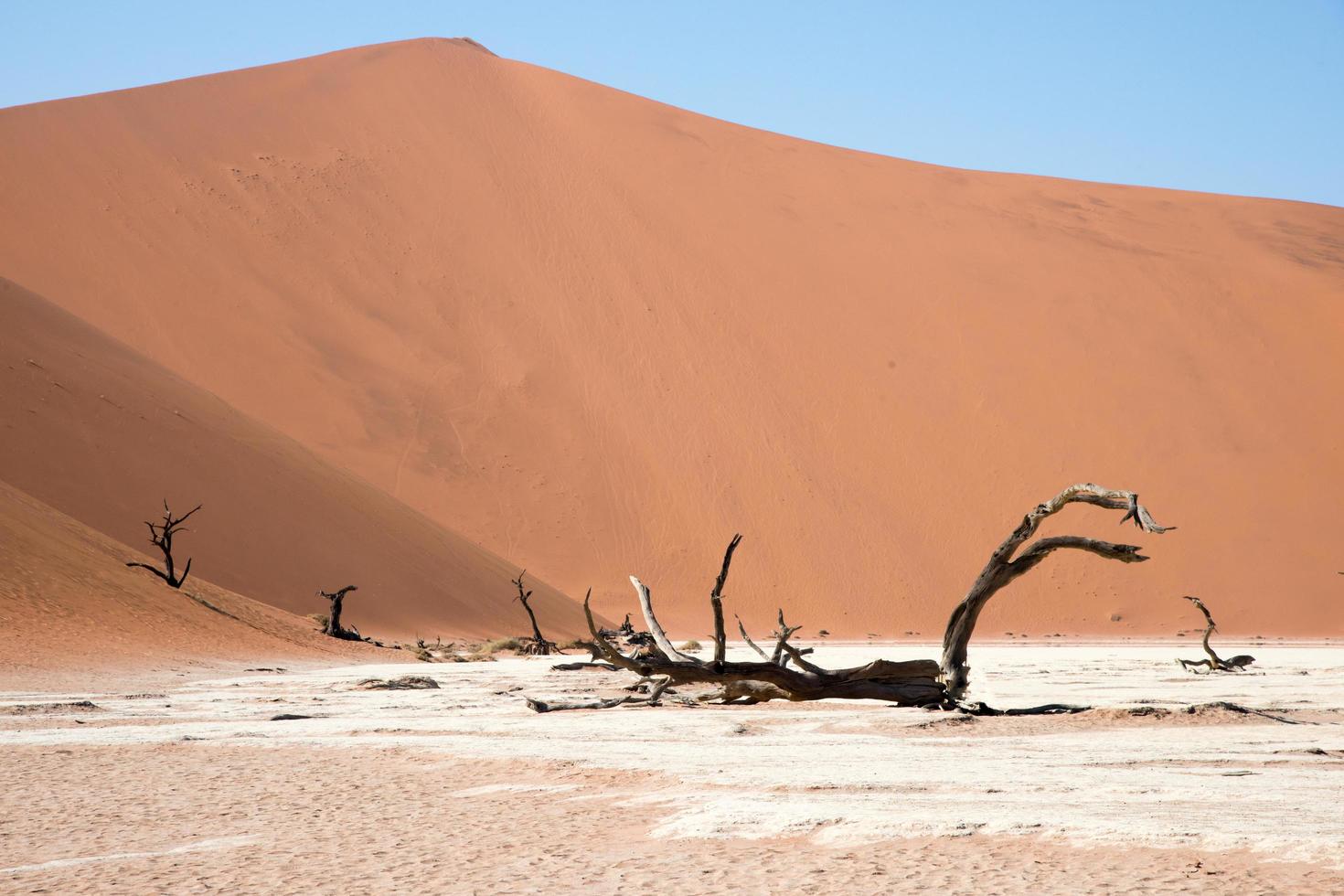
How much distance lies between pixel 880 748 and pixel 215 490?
937 inches

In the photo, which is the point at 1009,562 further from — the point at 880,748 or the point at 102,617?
the point at 102,617

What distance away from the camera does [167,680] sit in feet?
52.0

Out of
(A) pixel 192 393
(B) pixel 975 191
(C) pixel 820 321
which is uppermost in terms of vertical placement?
(B) pixel 975 191

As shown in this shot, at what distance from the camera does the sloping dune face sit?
134 ft

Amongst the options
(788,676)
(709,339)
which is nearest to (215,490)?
(788,676)

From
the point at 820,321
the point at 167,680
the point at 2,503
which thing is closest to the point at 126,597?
the point at 2,503

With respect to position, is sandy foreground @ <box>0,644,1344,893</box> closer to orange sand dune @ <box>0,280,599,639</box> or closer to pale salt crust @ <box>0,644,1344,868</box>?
pale salt crust @ <box>0,644,1344,868</box>

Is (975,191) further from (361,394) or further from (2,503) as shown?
(2,503)

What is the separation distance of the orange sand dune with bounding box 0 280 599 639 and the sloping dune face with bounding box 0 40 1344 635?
5.26 meters

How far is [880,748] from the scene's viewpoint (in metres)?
8.98

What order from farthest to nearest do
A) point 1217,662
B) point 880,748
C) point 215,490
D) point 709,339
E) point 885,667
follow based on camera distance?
1. point 709,339
2. point 215,490
3. point 1217,662
4. point 885,667
5. point 880,748

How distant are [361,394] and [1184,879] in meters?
39.7

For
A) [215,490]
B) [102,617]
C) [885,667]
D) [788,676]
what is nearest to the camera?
[788,676]

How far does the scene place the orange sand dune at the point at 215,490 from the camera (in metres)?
27.8
